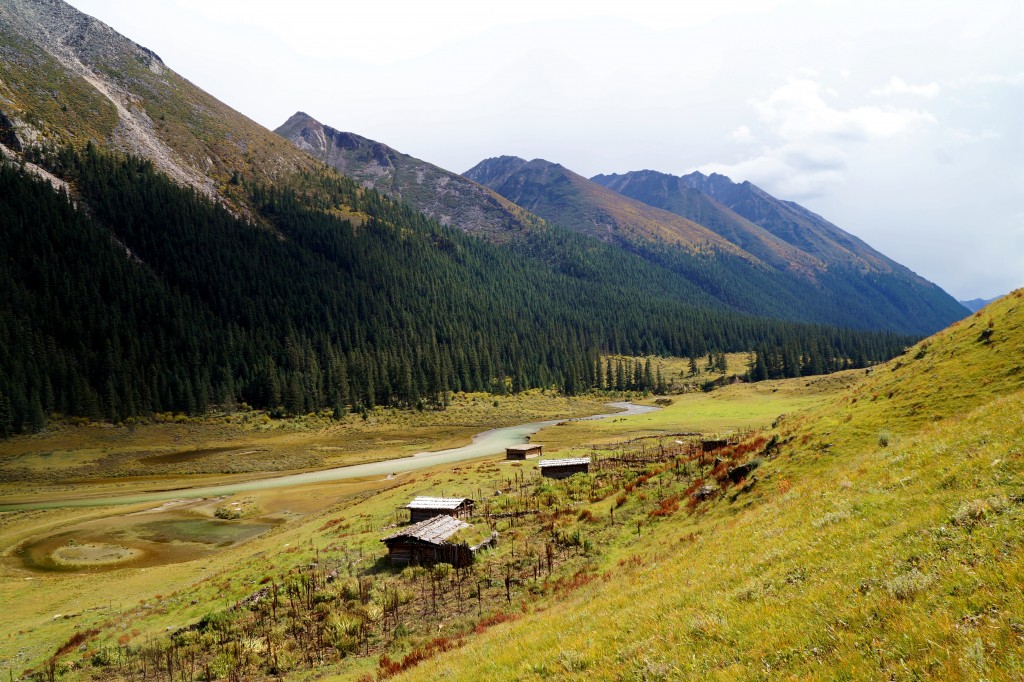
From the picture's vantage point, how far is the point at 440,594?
2516cm

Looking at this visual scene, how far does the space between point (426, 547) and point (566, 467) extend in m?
20.6

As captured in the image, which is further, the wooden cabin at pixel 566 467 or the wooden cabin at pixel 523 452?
the wooden cabin at pixel 523 452

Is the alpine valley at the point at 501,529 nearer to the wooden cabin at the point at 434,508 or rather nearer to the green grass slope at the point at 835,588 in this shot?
the green grass slope at the point at 835,588

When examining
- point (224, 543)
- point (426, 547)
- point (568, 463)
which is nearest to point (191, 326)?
point (224, 543)

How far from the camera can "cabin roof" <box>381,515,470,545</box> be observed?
95.1ft

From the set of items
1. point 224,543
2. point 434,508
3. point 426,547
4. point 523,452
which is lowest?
point 224,543

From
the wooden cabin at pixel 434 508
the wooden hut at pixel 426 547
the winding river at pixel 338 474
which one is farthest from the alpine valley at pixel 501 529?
the wooden cabin at pixel 434 508

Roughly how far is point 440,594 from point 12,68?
268012 millimetres

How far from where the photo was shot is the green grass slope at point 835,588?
798 centimetres

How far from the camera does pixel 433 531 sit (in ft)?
98.3

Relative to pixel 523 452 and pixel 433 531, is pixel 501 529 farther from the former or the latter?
pixel 523 452

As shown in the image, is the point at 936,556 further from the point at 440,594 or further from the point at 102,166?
the point at 102,166

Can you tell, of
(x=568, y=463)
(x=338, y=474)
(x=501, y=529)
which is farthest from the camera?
(x=338, y=474)

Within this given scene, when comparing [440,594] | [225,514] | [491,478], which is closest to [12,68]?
[225,514]
